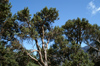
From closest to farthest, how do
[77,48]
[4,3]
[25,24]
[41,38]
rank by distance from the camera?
[4,3]
[25,24]
[41,38]
[77,48]

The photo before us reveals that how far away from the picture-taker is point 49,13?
1695cm

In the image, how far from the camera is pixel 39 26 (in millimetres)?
17703

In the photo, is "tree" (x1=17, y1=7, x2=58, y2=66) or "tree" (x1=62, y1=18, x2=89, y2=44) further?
"tree" (x1=62, y1=18, x2=89, y2=44)

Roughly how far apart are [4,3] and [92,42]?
56.9ft

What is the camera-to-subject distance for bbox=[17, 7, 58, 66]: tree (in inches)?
602

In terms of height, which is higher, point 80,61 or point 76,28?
point 76,28

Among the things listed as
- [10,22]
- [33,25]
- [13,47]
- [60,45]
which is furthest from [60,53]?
[10,22]

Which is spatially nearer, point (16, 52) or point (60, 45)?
point (16, 52)

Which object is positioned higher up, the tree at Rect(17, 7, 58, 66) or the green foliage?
the tree at Rect(17, 7, 58, 66)

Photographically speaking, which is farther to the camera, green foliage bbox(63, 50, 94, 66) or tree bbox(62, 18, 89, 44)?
tree bbox(62, 18, 89, 44)

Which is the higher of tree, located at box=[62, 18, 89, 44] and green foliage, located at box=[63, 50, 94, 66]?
tree, located at box=[62, 18, 89, 44]

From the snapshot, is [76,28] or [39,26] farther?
[76,28]

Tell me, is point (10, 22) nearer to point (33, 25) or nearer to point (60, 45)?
point (33, 25)

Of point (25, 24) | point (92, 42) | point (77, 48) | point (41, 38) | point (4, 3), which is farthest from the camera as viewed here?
point (92, 42)
